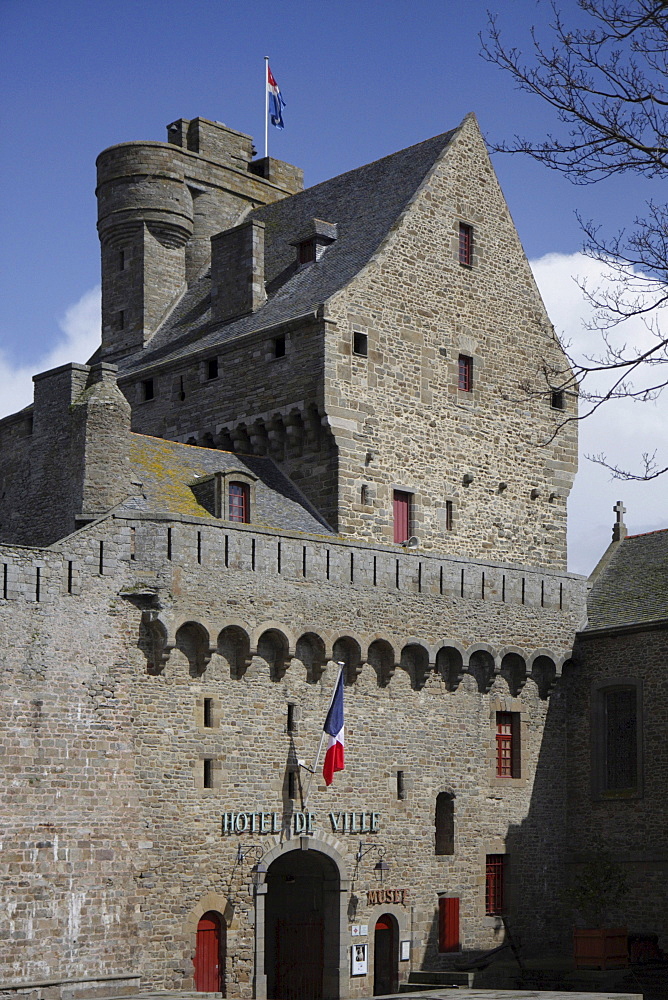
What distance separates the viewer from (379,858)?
32.0 meters

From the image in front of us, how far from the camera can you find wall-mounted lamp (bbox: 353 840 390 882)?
31.6 m

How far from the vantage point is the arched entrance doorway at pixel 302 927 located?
1232 inches

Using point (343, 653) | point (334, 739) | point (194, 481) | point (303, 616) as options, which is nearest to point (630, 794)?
point (343, 653)

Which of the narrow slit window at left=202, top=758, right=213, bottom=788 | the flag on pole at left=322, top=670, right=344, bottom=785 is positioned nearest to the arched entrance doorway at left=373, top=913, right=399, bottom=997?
the flag on pole at left=322, top=670, right=344, bottom=785

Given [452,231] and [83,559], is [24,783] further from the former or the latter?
[452,231]

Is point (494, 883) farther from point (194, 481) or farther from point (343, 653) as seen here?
point (194, 481)

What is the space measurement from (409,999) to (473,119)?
20.7 meters

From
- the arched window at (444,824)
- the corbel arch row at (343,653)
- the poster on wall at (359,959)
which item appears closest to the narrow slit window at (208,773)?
the corbel arch row at (343,653)

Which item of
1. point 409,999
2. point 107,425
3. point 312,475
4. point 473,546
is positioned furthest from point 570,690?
point 107,425

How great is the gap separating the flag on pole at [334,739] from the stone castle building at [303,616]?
1.25 ft

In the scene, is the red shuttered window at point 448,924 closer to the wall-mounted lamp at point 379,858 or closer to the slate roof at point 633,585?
the wall-mounted lamp at point 379,858

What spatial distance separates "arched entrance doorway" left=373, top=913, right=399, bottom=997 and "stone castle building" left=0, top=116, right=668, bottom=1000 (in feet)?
0.19

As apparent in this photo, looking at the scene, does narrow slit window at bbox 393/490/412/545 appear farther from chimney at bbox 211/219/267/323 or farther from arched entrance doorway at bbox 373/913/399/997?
arched entrance doorway at bbox 373/913/399/997

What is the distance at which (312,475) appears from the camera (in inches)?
1366
